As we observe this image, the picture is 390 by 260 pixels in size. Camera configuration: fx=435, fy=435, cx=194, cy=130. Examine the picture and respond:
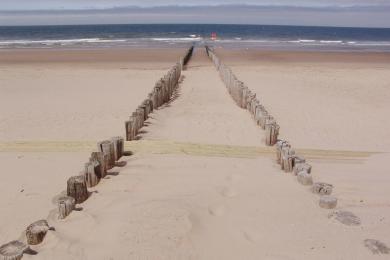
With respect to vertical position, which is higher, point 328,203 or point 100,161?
point 100,161

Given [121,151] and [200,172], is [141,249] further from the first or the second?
[121,151]

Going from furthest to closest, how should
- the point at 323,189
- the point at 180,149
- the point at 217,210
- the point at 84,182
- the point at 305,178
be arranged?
the point at 180,149 → the point at 305,178 → the point at 323,189 → the point at 84,182 → the point at 217,210

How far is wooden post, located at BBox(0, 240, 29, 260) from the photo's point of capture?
3430mm

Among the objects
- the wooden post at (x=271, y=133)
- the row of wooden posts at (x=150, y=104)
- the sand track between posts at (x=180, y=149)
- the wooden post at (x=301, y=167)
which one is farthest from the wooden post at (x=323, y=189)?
the row of wooden posts at (x=150, y=104)

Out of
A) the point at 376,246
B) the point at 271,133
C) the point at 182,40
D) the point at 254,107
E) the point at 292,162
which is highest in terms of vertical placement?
the point at 182,40

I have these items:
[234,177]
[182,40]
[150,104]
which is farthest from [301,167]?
[182,40]

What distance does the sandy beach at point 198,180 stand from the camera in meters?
4.10

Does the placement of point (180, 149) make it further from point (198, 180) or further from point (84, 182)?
point (84, 182)

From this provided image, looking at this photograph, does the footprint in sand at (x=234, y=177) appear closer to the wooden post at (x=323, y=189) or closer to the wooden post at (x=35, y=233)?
the wooden post at (x=323, y=189)

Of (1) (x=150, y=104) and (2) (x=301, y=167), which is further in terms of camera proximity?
(1) (x=150, y=104)

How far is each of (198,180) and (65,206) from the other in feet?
6.14

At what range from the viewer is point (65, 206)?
4.50 meters

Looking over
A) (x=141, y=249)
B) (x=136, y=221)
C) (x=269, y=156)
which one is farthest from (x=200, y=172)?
(x=141, y=249)

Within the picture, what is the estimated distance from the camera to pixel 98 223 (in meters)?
4.43
